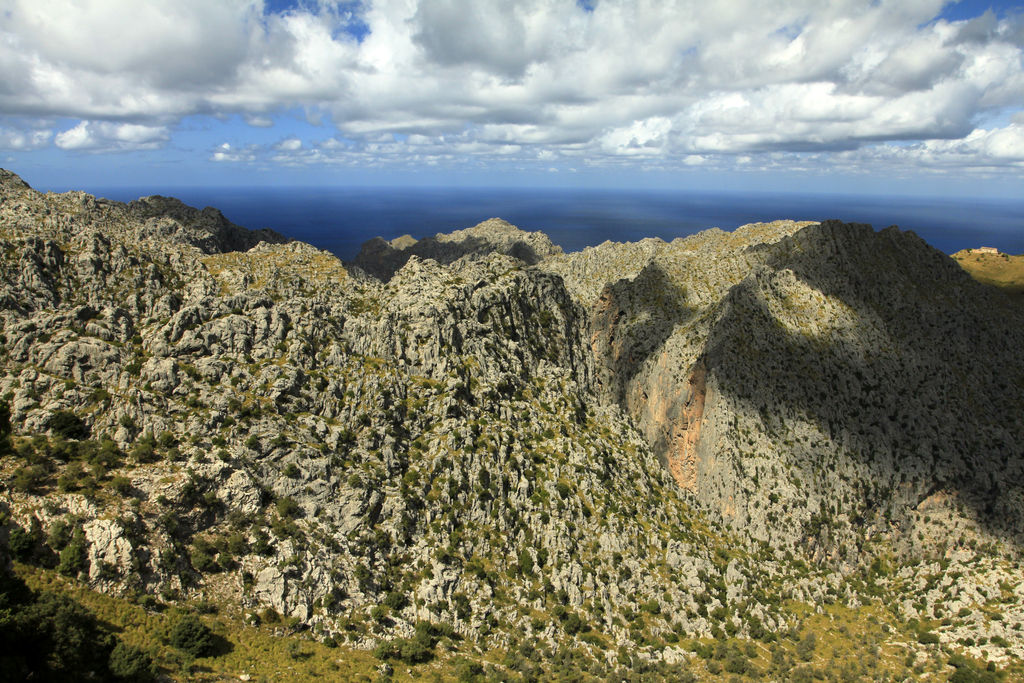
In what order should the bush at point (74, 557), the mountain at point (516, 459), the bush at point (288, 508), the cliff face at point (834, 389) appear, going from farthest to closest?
1. the cliff face at point (834, 389)
2. the bush at point (288, 508)
3. the mountain at point (516, 459)
4. the bush at point (74, 557)

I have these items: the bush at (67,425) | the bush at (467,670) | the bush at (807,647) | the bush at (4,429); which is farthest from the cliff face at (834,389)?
the bush at (4,429)

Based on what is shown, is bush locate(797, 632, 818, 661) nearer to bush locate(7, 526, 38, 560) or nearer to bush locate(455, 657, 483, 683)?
bush locate(455, 657, 483, 683)

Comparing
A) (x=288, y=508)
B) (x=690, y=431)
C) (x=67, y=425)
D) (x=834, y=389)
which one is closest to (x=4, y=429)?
(x=67, y=425)

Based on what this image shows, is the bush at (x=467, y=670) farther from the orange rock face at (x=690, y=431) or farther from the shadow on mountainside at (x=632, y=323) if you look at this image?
the shadow on mountainside at (x=632, y=323)

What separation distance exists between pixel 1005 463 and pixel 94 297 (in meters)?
140

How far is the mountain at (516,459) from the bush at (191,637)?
1.82 metres

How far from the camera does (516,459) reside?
259ft

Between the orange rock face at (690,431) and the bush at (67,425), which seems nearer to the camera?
the bush at (67,425)

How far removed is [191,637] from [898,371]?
110934mm

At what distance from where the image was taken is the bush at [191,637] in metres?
47.0

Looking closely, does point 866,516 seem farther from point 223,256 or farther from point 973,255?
point 973,255

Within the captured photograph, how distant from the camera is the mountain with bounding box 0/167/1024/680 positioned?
57.6 metres

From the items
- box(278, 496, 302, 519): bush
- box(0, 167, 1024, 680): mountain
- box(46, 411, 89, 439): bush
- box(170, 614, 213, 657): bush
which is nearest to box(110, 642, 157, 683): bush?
box(0, 167, 1024, 680): mountain

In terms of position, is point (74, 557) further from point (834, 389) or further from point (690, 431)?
A: point (834, 389)
